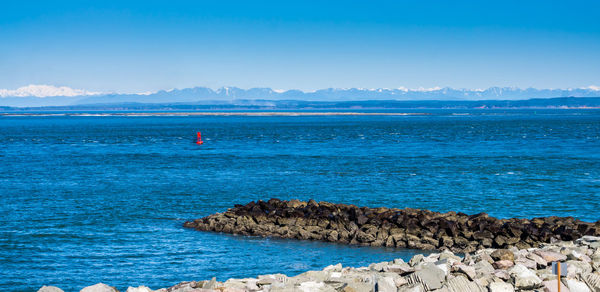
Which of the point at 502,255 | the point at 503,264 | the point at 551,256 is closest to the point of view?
the point at 503,264

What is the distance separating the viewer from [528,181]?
37.1 metres

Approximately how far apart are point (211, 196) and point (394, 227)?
40.6ft

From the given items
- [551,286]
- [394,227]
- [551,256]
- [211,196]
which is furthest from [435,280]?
[211,196]

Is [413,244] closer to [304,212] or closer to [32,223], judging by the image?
[304,212]

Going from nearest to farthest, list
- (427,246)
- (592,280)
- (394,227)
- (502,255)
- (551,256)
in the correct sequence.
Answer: (592,280) → (502,255) → (551,256) → (427,246) → (394,227)

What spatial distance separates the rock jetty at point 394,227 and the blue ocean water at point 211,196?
81cm

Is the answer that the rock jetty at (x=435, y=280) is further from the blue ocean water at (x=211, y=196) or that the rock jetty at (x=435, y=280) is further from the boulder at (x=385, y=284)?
the blue ocean water at (x=211, y=196)

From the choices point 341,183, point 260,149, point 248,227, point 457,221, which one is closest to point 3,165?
point 260,149

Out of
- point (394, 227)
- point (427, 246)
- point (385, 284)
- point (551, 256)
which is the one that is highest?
point (385, 284)

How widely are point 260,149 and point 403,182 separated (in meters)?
31.5

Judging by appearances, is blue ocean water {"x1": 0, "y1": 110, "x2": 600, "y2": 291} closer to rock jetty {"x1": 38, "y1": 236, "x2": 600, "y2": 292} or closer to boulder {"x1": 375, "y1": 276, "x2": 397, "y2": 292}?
rock jetty {"x1": 38, "y1": 236, "x2": 600, "y2": 292}

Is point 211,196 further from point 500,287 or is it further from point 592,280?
point 592,280

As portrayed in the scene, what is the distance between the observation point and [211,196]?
31875 millimetres

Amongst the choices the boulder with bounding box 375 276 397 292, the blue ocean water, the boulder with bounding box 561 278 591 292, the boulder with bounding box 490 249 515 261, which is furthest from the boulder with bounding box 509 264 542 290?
the blue ocean water
